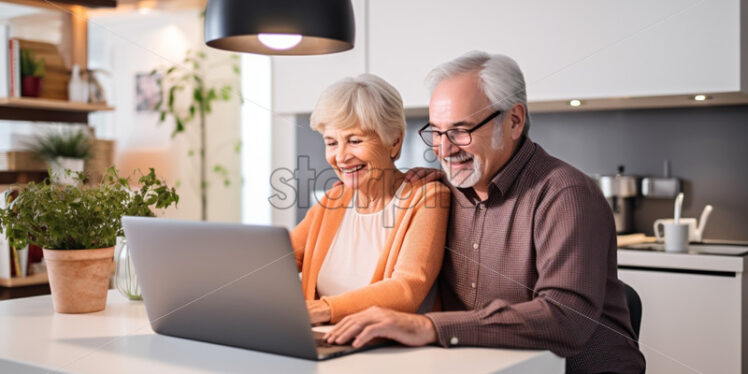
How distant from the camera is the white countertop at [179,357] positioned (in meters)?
1.18

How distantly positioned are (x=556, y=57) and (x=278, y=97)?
4.84ft

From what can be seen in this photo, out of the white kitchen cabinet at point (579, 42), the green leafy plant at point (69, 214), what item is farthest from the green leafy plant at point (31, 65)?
the green leafy plant at point (69, 214)

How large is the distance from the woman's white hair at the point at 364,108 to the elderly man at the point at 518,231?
145mm

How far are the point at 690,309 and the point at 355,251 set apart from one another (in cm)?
162

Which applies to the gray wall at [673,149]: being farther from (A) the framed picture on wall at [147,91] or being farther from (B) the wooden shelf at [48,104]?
(A) the framed picture on wall at [147,91]

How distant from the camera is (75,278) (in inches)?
66.2

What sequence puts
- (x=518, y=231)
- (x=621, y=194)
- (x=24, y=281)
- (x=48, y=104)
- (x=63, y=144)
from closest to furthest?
(x=518, y=231) → (x=24, y=281) → (x=621, y=194) → (x=48, y=104) → (x=63, y=144)

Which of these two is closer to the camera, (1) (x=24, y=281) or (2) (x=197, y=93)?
(1) (x=24, y=281)

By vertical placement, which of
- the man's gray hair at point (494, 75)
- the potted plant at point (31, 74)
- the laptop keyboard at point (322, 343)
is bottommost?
the laptop keyboard at point (322, 343)

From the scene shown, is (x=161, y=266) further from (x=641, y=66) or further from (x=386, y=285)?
(x=641, y=66)

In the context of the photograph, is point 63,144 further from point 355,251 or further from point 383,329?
point 383,329

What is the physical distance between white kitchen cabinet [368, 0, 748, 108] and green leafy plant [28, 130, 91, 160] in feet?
5.38

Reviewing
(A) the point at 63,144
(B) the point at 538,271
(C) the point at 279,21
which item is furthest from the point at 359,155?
(A) the point at 63,144

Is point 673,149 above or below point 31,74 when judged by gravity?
below
